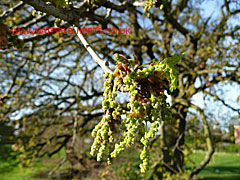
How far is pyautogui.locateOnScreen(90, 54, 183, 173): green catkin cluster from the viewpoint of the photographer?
941mm

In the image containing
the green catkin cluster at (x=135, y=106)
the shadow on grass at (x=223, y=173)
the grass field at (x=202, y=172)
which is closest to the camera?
the green catkin cluster at (x=135, y=106)

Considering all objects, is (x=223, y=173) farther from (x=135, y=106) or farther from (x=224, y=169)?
(x=135, y=106)

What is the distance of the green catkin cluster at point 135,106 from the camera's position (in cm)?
94

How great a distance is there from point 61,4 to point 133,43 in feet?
14.0

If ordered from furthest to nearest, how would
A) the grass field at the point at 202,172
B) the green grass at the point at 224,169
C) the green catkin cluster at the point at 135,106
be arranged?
the green grass at the point at 224,169 < the grass field at the point at 202,172 < the green catkin cluster at the point at 135,106

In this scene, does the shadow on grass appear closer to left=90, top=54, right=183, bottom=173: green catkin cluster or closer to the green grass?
the green grass

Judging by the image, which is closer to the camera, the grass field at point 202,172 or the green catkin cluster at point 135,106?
the green catkin cluster at point 135,106

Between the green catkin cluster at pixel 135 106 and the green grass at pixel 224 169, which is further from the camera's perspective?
the green grass at pixel 224 169

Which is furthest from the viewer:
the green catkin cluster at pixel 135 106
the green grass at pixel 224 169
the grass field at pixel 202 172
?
the green grass at pixel 224 169

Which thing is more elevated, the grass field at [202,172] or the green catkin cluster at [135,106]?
the green catkin cluster at [135,106]

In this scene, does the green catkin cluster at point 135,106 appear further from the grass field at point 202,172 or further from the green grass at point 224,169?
the green grass at point 224,169

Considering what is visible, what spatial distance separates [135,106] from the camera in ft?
3.07

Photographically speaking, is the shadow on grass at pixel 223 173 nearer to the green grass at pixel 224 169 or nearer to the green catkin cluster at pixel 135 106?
the green grass at pixel 224 169

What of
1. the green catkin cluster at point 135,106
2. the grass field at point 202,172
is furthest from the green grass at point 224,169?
the green catkin cluster at point 135,106
